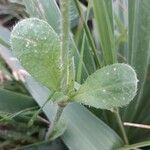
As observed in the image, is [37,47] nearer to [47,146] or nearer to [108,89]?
[108,89]

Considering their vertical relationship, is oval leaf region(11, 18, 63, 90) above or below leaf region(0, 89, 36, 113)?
above

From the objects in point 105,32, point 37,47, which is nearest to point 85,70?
point 105,32

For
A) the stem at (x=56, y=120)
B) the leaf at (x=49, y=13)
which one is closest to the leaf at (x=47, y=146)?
the stem at (x=56, y=120)

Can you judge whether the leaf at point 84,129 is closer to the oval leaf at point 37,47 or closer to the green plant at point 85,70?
the green plant at point 85,70

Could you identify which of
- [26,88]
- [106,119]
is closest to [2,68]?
[26,88]

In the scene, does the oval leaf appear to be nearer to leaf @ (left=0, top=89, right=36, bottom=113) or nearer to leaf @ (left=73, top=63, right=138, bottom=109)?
leaf @ (left=73, top=63, right=138, bottom=109)

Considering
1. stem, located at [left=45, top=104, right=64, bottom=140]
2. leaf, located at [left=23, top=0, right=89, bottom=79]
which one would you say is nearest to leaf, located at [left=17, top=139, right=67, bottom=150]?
stem, located at [left=45, top=104, right=64, bottom=140]

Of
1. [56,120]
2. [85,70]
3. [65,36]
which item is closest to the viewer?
[65,36]

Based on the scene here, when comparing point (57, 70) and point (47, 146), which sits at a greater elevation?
point (57, 70)
